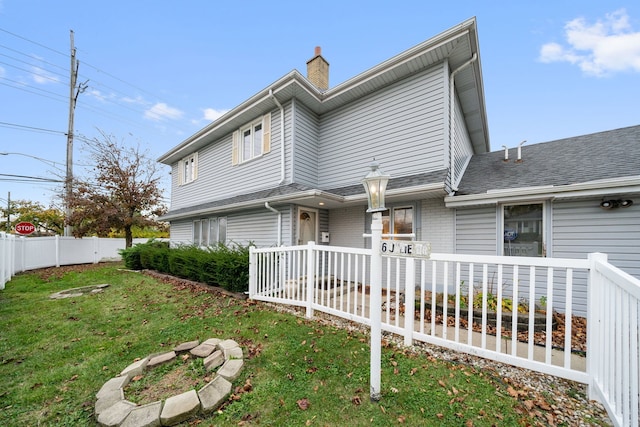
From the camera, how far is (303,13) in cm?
962

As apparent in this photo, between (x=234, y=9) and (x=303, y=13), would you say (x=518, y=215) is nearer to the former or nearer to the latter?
(x=303, y=13)

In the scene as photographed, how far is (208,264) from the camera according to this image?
22.0 feet

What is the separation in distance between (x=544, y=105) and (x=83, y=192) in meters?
22.9

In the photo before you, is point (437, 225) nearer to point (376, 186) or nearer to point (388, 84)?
point (388, 84)

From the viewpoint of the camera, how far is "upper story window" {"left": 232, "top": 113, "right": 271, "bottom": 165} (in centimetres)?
827

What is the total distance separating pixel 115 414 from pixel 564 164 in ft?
31.2

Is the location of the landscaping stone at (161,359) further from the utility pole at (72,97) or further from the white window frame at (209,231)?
the utility pole at (72,97)

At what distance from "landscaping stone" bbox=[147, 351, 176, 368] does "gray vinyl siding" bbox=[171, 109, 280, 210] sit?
17.8ft

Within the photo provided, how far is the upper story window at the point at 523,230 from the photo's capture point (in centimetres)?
537

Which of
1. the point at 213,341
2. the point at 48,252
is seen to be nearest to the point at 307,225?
the point at 213,341

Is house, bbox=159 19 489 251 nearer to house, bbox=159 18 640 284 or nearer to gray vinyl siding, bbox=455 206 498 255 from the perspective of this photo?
house, bbox=159 18 640 284

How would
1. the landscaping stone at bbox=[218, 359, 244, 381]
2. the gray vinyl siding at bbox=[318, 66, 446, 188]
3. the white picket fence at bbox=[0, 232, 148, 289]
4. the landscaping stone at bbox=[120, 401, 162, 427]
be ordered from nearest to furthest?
1. the landscaping stone at bbox=[120, 401, 162, 427]
2. the landscaping stone at bbox=[218, 359, 244, 381]
3. the gray vinyl siding at bbox=[318, 66, 446, 188]
4. the white picket fence at bbox=[0, 232, 148, 289]

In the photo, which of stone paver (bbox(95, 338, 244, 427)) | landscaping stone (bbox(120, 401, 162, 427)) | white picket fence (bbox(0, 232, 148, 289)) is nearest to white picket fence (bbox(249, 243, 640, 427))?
stone paver (bbox(95, 338, 244, 427))

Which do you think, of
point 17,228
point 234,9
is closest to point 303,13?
point 234,9
